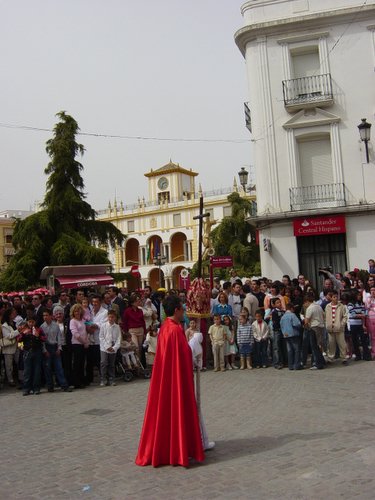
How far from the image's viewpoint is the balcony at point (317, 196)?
19.5 meters

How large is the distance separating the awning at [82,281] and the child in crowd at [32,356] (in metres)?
7.82

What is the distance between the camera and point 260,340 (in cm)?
1252

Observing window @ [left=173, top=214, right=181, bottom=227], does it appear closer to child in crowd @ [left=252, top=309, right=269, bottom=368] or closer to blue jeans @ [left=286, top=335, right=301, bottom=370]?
child in crowd @ [left=252, top=309, right=269, bottom=368]

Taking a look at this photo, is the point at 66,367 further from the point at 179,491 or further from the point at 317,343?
the point at 179,491

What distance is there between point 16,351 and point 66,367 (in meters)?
1.26

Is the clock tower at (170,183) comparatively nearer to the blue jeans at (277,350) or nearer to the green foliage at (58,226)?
the green foliage at (58,226)

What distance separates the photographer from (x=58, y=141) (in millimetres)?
28109

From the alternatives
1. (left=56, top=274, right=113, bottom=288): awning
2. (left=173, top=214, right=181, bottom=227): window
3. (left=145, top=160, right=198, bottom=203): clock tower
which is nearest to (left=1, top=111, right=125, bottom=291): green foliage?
(left=56, top=274, right=113, bottom=288): awning

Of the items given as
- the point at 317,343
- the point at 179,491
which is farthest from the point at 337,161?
the point at 179,491

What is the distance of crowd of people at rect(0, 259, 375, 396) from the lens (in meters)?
11.2

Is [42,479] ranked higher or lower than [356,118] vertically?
lower

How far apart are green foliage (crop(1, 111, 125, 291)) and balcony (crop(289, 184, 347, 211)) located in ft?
37.8

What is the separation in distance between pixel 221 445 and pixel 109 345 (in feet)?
17.4

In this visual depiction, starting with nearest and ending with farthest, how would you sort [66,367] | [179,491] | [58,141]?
1. [179,491]
2. [66,367]
3. [58,141]
